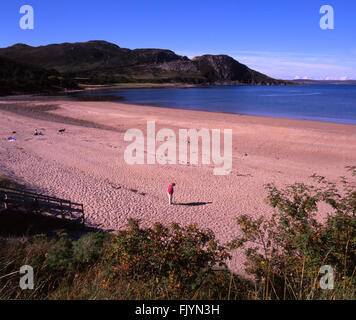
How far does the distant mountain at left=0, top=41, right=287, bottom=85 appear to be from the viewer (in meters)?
153

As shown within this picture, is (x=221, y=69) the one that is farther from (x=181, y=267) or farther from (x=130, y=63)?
(x=181, y=267)

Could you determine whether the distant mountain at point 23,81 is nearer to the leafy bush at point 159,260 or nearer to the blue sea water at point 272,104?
the blue sea water at point 272,104

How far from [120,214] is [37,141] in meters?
15.6

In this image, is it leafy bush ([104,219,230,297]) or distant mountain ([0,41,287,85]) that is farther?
distant mountain ([0,41,287,85])

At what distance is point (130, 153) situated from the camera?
1942cm

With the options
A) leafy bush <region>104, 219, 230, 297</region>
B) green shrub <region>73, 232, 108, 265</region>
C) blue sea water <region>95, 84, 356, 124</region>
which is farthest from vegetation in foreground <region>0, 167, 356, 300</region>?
blue sea water <region>95, 84, 356, 124</region>

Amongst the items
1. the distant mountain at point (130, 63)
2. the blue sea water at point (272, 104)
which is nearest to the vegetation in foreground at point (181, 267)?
the blue sea water at point (272, 104)

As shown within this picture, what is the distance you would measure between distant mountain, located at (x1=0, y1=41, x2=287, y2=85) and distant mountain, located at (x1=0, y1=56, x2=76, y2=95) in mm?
55125

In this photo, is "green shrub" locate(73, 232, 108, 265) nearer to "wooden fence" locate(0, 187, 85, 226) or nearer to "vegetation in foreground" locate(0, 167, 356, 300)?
"vegetation in foreground" locate(0, 167, 356, 300)

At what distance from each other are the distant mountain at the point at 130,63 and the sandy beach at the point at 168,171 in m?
118

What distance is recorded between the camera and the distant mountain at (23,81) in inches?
2706

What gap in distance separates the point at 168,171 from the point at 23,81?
76.4 meters

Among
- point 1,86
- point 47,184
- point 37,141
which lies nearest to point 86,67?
point 1,86
